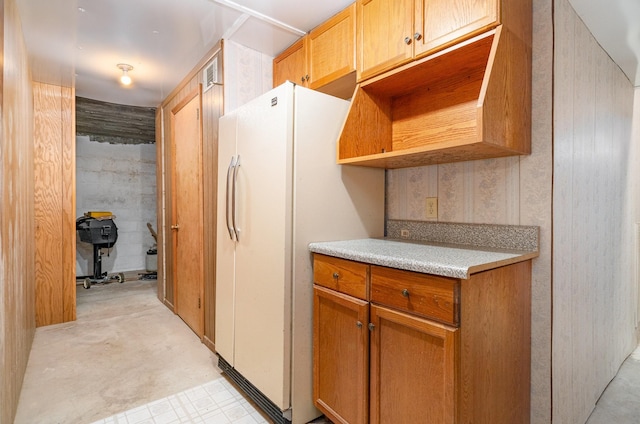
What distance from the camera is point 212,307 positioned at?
2.64 metres

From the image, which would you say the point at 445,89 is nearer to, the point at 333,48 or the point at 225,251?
the point at 333,48

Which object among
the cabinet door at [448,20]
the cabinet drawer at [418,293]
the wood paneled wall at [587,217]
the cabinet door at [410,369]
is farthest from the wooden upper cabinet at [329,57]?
the cabinet door at [410,369]

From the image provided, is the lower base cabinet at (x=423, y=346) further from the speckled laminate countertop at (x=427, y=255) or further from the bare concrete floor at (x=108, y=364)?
the bare concrete floor at (x=108, y=364)

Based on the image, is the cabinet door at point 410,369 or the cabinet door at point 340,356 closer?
the cabinet door at point 410,369

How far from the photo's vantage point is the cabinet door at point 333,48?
6.13 ft

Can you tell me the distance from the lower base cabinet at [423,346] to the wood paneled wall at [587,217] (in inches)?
10.7

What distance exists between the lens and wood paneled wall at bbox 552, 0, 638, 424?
1.47m

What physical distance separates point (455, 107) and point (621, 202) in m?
1.63

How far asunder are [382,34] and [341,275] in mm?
1229

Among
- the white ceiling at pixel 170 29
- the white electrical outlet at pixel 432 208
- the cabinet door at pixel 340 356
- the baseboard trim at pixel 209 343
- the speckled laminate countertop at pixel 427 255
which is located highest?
the white ceiling at pixel 170 29

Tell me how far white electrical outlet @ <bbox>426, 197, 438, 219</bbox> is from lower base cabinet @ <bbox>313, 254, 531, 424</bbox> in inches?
Result: 20.3

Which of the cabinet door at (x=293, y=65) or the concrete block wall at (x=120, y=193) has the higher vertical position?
the cabinet door at (x=293, y=65)

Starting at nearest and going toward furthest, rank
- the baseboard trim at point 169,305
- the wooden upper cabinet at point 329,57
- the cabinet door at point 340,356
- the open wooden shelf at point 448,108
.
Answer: the open wooden shelf at point 448,108 < the cabinet door at point 340,356 < the wooden upper cabinet at point 329,57 < the baseboard trim at point 169,305

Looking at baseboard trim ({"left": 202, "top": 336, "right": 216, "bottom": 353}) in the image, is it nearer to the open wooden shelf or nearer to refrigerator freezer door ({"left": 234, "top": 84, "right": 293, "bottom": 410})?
refrigerator freezer door ({"left": 234, "top": 84, "right": 293, "bottom": 410})
